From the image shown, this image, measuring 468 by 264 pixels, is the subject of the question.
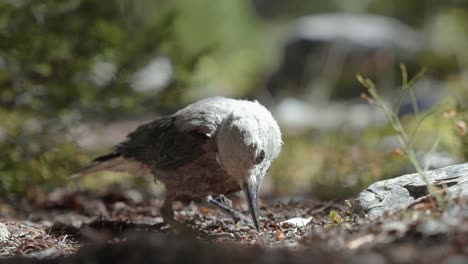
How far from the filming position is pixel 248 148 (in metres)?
4.07

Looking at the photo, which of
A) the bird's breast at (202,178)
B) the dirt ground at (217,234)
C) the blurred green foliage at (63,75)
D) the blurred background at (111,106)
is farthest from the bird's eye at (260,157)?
the blurred green foliage at (63,75)

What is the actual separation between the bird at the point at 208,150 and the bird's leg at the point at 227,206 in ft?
0.65

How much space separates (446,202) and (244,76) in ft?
50.2

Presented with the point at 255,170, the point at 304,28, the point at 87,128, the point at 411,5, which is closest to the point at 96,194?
the point at 87,128

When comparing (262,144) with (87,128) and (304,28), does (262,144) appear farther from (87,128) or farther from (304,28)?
(304,28)

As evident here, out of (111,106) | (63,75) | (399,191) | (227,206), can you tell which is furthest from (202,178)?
(63,75)

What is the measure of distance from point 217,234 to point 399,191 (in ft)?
3.89

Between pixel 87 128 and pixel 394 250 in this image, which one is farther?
pixel 87 128

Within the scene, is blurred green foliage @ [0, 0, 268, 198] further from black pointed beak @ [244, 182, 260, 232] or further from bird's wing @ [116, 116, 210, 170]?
black pointed beak @ [244, 182, 260, 232]

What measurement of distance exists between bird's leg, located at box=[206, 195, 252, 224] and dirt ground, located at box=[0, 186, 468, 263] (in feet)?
0.16

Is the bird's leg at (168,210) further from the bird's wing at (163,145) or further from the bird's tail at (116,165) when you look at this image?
the bird's tail at (116,165)

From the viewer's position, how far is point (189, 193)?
4.75 m

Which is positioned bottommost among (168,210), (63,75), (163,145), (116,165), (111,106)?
(168,210)

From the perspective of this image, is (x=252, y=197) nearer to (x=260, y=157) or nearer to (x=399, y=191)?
(x=260, y=157)
